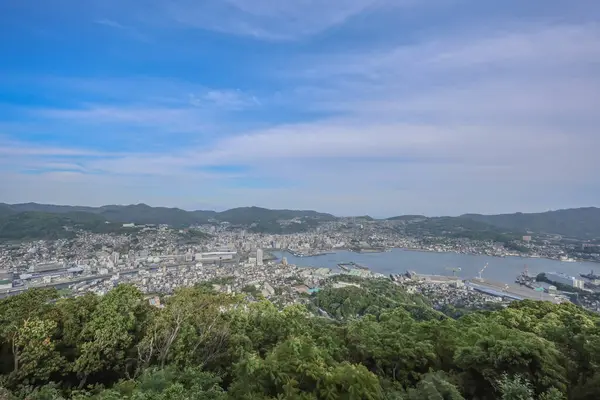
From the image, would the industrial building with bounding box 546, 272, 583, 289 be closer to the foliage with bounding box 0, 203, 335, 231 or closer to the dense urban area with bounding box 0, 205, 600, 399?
the dense urban area with bounding box 0, 205, 600, 399

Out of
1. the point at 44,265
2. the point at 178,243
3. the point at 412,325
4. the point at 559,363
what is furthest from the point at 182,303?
the point at 178,243

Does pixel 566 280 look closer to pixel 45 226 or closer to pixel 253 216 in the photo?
pixel 45 226

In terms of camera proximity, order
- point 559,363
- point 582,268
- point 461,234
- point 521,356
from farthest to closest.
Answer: point 461,234 → point 582,268 → point 559,363 → point 521,356

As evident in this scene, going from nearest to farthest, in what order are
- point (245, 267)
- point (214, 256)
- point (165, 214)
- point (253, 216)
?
point (245, 267), point (214, 256), point (165, 214), point (253, 216)

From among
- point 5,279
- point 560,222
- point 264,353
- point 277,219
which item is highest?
point 560,222

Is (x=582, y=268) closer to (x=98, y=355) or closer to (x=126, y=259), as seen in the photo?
(x=98, y=355)

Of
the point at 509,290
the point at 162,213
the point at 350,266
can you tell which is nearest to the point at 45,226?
the point at 162,213

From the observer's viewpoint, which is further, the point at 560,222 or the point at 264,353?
the point at 560,222
